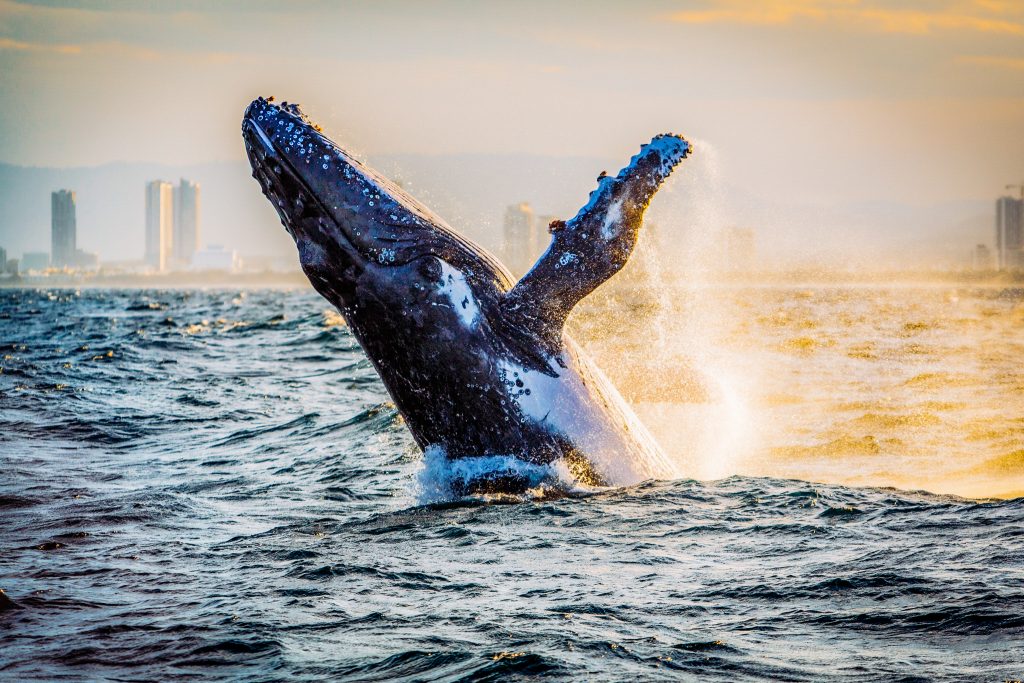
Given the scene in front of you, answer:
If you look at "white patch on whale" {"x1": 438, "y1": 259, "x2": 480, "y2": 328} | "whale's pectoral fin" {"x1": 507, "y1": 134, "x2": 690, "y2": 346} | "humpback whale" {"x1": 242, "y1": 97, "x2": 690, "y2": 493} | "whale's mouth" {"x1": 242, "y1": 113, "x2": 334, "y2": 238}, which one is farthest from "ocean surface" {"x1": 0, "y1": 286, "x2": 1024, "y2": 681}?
"whale's mouth" {"x1": 242, "y1": 113, "x2": 334, "y2": 238}

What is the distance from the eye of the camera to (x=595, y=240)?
7645 millimetres

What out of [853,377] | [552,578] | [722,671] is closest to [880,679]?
[722,671]

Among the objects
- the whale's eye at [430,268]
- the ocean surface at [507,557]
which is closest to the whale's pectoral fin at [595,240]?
the whale's eye at [430,268]

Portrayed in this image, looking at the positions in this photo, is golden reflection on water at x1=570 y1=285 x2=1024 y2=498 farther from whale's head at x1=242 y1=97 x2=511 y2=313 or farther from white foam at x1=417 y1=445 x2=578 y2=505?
whale's head at x1=242 y1=97 x2=511 y2=313

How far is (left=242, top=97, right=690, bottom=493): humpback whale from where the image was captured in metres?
7.74

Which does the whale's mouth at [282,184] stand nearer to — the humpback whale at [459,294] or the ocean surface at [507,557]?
the humpback whale at [459,294]

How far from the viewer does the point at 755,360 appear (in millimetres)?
23031

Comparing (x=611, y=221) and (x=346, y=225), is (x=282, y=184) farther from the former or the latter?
(x=611, y=221)

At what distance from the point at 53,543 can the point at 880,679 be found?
18.1 ft

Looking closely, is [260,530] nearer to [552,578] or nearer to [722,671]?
[552,578]

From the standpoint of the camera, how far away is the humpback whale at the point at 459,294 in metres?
7.74

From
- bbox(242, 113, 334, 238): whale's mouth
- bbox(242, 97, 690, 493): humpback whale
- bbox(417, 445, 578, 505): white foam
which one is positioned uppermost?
bbox(242, 113, 334, 238): whale's mouth

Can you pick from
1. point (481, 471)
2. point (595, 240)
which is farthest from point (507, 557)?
point (595, 240)

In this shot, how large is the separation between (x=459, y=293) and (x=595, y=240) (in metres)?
1.05
